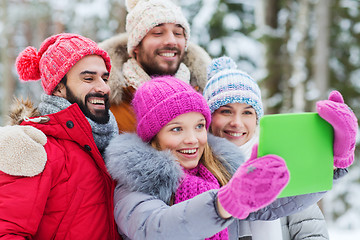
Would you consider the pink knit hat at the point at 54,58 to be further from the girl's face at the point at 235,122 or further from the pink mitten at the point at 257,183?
the pink mitten at the point at 257,183

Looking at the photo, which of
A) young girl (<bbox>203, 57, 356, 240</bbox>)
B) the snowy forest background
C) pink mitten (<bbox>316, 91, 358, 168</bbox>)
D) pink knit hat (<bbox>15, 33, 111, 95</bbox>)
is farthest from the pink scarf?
the snowy forest background

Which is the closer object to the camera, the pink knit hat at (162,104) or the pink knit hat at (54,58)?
the pink knit hat at (162,104)

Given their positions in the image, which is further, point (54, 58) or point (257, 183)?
point (54, 58)

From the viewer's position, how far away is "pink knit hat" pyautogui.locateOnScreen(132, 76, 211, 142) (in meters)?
1.81

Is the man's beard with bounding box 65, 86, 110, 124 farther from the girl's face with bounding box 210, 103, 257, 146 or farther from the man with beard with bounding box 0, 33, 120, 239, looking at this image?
the girl's face with bounding box 210, 103, 257, 146

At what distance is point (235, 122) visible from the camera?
7.65ft

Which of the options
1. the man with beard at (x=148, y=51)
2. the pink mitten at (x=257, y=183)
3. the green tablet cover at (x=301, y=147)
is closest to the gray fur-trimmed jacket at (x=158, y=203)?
the pink mitten at (x=257, y=183)

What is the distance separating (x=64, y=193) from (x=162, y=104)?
701 mm

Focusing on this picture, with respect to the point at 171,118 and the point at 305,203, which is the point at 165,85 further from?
the point at 305,203

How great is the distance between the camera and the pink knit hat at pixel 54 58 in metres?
2.00

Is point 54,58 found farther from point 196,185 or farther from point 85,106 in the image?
point 196,185

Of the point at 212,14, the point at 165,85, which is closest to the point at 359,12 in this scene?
the point at 212,14

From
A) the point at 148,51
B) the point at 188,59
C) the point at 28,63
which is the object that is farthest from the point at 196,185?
the point at 188,59

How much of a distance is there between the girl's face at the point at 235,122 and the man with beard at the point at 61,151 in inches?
28.5
